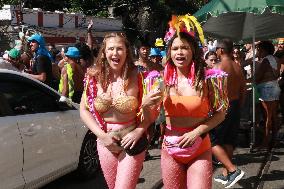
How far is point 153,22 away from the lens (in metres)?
37.3

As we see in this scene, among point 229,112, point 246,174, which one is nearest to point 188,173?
point 229,112

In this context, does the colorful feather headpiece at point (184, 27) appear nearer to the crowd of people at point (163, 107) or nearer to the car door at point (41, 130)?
the crowd of people at point (163, 107)

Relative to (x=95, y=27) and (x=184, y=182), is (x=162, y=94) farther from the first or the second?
(x=95, y=27)

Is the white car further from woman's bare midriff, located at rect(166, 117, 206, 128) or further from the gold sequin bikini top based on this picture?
woman's bare midriff, located at rect(166, 117, 206, 128)

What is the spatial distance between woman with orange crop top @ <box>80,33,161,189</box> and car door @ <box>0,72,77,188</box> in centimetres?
138

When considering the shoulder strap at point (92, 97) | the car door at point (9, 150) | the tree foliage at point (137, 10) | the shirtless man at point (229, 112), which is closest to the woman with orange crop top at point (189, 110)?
the shoulder strap at point (92, 97)

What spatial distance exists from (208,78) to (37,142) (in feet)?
7.01

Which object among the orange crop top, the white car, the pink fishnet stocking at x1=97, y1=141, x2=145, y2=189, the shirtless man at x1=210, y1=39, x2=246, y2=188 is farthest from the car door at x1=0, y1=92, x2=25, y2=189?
the shirtless man at x1=210, y1=39, x2=246, y2=188

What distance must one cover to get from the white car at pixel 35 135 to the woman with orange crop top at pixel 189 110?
1662 mm

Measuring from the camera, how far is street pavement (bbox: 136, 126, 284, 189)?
5.61 metres

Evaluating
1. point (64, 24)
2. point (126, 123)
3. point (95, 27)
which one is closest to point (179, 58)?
point (126, 123)

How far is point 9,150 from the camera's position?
4.23m

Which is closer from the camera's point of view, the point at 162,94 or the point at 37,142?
the point at 162,94

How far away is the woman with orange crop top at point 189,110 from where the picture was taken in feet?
10.7
